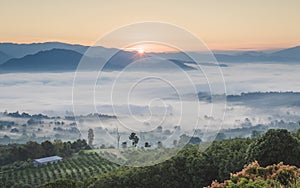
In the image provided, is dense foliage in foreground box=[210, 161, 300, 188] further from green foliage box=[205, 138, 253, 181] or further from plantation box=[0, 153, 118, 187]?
plantation box=[0, 153, 118, 187]

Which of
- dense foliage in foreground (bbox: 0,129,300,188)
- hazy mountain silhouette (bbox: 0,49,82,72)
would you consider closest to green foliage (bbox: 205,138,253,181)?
dense foliage in foreground (bbox: 0,129,300,188)

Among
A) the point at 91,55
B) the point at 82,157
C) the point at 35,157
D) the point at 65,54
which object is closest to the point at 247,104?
the point at 82,157

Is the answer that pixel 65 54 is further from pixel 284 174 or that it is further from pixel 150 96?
pixel 284 174

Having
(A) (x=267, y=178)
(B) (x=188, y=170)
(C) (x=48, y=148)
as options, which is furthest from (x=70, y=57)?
(A) (x=267, y=178)

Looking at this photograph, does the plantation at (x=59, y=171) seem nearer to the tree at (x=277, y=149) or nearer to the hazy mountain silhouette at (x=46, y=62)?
the hazy mountain silhouette at (x=46, y=62)

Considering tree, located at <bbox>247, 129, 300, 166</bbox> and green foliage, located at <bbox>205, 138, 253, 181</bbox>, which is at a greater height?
tree, located at <bbox>247, 129, 300, 166</bbox>

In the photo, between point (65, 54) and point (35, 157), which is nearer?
point (35, 157)

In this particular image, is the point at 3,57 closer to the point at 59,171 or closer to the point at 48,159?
the point at 48,159
